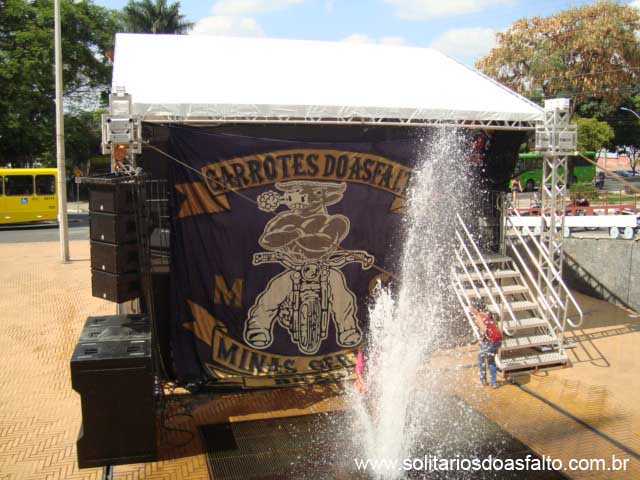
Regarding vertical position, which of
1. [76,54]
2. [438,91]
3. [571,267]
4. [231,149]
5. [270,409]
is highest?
[76,54]

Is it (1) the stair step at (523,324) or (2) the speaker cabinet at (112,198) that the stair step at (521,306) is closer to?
(1) the stair step at (523,324)

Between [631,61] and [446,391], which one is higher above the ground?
[631,61]

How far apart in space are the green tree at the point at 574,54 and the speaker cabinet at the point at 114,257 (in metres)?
31.6

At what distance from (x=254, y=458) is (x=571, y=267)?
1029cm

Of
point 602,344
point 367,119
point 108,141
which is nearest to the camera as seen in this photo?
point 108,141

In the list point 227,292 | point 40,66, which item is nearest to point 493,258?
point 227,292

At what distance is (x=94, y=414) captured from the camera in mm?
4945

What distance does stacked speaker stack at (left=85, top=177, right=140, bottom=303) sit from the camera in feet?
18.8

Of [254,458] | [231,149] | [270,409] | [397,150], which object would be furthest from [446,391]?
[231,149]

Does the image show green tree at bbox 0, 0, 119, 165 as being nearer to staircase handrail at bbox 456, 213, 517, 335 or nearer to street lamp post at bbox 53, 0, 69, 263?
street lamp post at bbox 53, 0, 69, 263

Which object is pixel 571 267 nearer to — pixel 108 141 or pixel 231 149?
pixel 231 149

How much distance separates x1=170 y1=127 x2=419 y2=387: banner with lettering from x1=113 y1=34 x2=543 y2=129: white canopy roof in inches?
24.3

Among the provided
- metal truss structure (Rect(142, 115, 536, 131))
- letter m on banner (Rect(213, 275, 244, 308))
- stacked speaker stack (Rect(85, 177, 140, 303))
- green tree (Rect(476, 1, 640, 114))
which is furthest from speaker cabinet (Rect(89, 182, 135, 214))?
green tree (Rect(476, 1, 640, 114))

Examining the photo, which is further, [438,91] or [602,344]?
[602,344]
